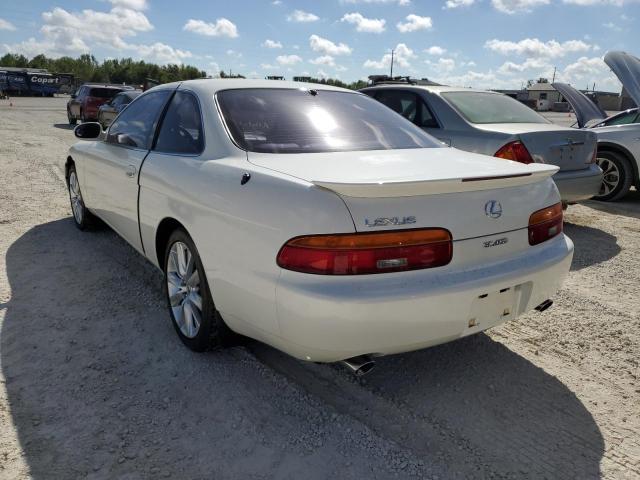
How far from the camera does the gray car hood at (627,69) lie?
8.12 m

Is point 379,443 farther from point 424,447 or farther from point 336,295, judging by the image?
point 336,295

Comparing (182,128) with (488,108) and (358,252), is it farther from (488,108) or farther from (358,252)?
(488,108)

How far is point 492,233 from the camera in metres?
2.38

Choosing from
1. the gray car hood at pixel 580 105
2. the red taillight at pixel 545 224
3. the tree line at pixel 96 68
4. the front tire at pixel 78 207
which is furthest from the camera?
the tree line at pixel 96 68

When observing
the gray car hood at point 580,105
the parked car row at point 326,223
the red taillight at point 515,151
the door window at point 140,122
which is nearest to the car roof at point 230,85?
the parked car row at point 326,223

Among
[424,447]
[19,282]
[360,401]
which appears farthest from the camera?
[19,282]

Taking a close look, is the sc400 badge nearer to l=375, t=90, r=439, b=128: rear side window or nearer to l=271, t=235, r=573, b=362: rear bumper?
l=271, t=235, r=573, b=362: rear bumper

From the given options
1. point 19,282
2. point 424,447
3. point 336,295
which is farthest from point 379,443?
point 19,282

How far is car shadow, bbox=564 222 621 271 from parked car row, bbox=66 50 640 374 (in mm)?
2344

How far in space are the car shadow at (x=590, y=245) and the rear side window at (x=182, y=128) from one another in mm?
3443

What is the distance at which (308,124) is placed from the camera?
3059 millimetres

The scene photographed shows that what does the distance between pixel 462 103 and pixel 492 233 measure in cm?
398

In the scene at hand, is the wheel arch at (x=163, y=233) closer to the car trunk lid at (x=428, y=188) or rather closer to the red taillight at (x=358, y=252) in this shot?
the car trunk lid at (x=428, y=188)

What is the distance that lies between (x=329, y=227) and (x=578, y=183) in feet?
14.6
